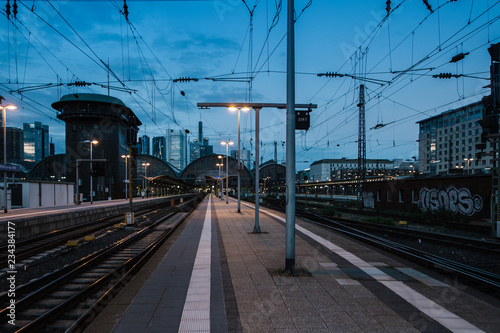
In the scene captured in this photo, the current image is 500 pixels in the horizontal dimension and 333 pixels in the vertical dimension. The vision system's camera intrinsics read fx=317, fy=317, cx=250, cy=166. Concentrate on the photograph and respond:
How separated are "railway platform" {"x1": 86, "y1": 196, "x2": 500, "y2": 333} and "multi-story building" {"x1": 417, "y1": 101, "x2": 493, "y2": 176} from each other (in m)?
103

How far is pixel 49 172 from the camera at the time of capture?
3295 inches

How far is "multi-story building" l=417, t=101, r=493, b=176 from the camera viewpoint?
331ft

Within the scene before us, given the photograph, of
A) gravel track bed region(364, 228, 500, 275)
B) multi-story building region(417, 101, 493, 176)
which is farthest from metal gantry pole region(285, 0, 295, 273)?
multi-story building region(417, 101, 493, 176)

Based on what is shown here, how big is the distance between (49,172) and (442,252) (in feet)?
308

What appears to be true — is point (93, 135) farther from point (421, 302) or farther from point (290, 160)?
point (421, 302)

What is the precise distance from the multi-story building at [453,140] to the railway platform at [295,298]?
102791mm

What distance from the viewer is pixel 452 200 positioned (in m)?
23.3

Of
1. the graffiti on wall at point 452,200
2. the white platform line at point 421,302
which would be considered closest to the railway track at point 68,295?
the white platform line at point 421,302

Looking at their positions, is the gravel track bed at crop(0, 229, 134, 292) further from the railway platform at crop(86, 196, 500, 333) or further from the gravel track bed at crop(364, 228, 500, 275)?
the gravel track bed at crop(364, 228, 500, 275)

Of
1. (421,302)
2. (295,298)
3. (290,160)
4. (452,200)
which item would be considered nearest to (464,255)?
(421,302)

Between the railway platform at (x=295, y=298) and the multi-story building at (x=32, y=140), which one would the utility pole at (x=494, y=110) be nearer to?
the railway platform at (x=295, y=298)

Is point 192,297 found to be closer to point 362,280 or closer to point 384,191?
point 362,280

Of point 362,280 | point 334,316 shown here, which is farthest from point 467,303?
point 334,316

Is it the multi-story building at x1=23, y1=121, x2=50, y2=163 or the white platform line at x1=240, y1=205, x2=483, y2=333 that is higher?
the multi-story building at x1=23, y1=121, x2=50, y2=163
